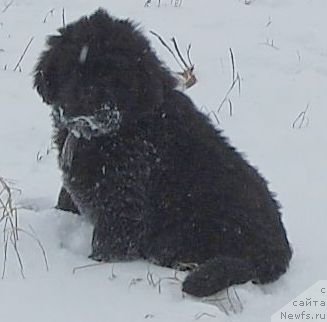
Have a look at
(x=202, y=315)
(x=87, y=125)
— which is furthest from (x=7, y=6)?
(x=202, y=315)

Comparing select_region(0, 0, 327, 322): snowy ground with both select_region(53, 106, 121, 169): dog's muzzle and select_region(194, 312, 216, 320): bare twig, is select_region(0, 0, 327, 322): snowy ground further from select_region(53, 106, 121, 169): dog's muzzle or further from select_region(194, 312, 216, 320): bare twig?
select_region(53, 106, 121, 169): dog's muzzle

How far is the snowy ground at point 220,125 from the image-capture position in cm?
419

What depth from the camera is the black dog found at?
446 centimetres

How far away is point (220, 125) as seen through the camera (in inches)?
250

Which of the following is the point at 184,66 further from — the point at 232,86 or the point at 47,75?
the point at 47,75

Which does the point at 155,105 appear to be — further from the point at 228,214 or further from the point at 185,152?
the point at 228,214

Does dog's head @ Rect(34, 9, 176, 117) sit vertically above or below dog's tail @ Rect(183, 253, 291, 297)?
above

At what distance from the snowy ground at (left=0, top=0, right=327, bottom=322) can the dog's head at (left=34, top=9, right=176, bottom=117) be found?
28.1 inches

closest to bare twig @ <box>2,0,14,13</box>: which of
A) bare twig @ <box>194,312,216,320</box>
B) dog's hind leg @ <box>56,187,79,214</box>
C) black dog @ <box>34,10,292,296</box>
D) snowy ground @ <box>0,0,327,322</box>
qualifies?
snowy ground @ <box>0,0,327,322</box>

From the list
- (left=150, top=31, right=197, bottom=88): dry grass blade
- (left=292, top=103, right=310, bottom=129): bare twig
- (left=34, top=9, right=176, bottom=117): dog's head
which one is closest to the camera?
(left=34, top=9, right=176, bottom=117): dog's head

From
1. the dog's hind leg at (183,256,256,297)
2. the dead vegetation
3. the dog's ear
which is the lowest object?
the dead vegetation

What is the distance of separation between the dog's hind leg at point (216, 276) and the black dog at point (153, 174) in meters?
0.08

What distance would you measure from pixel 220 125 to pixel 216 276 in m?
2.25

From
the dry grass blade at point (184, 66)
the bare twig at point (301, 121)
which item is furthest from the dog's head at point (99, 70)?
the dry grass blade at point (184, 66)
